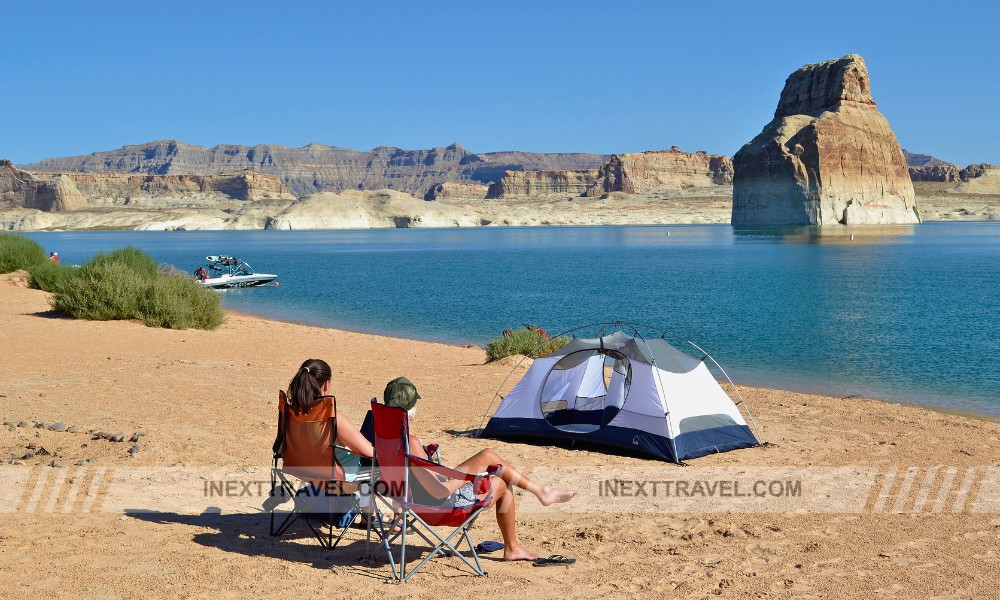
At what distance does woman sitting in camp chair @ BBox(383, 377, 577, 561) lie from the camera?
16.4ft

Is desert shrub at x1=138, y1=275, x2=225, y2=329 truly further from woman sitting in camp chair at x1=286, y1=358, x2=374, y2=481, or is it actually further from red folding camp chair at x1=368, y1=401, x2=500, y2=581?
red folding camp chair at x1=368, y1=401, x2=500, y2=581

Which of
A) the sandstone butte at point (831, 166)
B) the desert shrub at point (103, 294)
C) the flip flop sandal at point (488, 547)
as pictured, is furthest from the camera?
the sandstone butte at point (831, 166)

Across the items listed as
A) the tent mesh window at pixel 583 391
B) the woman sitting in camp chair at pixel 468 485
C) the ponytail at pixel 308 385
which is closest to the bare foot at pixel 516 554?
the woman sitting in camp chair at pixel 468 485

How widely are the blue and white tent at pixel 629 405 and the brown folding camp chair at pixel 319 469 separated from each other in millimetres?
3996

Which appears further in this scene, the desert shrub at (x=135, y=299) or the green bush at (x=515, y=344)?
the desert shrub at (x=135, y=299)

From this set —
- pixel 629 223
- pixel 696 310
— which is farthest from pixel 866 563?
pixel 629 223

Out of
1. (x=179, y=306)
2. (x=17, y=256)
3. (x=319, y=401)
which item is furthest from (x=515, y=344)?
(x=17, y=256)

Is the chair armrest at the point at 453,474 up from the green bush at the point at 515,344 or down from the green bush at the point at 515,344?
up

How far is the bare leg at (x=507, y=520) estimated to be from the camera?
513 centimetres

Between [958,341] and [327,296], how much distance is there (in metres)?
22.3

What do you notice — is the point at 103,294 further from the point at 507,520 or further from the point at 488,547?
the point at 507,520

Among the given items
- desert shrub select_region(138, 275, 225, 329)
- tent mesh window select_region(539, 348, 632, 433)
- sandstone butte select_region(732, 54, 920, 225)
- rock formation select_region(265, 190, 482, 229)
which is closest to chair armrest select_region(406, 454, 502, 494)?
tent mesh window select_region(539, 348, 632, 433)

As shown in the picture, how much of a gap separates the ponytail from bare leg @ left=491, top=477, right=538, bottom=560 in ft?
3.81

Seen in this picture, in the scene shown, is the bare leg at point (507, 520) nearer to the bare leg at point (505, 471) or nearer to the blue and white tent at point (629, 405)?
the bare leg at point (505, 471)
